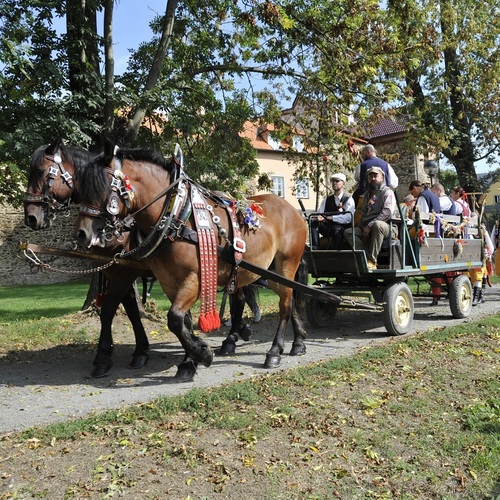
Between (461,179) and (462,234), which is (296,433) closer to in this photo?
(462,234)

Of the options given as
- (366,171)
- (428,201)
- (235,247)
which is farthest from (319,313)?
(235,247)

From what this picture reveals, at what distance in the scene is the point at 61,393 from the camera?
5.47m

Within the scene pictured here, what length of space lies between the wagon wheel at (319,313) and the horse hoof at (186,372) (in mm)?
3503

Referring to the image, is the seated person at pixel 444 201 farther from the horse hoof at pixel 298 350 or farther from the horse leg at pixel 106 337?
the horse leg at pixel 106 337

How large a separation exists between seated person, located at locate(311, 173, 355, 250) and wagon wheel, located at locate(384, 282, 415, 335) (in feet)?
3.29

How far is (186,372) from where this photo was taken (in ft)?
18.9

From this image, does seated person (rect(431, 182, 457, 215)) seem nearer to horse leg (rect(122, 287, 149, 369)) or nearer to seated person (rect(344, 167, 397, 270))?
seated person (rect(344, 167, 397, 270))

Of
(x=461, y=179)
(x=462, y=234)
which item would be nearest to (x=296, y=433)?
(x=462, y=234)

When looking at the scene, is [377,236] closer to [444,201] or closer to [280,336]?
[280,336]

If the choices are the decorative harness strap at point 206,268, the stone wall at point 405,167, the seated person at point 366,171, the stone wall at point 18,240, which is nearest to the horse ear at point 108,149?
the decorative harness strap at point 206,268

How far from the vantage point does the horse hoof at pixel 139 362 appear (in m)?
6.51

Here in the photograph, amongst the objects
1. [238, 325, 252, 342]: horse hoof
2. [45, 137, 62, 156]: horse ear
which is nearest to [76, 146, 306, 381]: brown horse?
[45, 137, 62, 156]: horse ear

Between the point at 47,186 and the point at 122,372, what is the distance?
2294 mm

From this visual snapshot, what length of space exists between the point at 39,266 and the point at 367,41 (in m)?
6.92
